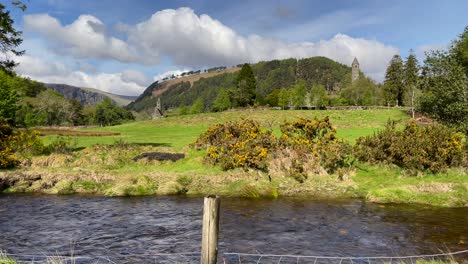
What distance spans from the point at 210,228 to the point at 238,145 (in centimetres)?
2127

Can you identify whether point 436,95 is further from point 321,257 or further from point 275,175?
point 321,257

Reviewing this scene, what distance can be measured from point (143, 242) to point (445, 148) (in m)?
20.8

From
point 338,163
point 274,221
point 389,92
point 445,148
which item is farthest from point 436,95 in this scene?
point 389,92

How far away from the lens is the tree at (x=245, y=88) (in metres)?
116

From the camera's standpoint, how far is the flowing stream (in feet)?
43.6

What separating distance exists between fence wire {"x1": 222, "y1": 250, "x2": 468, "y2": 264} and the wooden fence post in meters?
4.95

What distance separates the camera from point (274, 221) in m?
17.6

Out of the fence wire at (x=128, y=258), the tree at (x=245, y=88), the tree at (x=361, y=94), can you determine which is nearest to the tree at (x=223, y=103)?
the tree at (x=245, y=88)

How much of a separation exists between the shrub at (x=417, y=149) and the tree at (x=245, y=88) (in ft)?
287

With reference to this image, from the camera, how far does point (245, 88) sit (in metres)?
116

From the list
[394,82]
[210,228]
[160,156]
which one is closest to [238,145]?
[160,156]

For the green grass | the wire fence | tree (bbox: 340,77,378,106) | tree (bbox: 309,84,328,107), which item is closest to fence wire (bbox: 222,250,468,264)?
the wire fence

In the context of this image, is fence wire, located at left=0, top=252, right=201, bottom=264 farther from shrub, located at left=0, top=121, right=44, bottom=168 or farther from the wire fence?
shrub, located at left=0, top=121, right=44, bottom=168

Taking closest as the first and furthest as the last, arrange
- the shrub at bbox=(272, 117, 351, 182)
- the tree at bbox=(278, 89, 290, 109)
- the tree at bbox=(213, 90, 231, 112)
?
1. the shrub at bbox=(272, 117, 351, 182)
2. the tree at bbox=(213, 90, 231, 112)
3. the tree at bbox=(278, 89, 290, 109)
